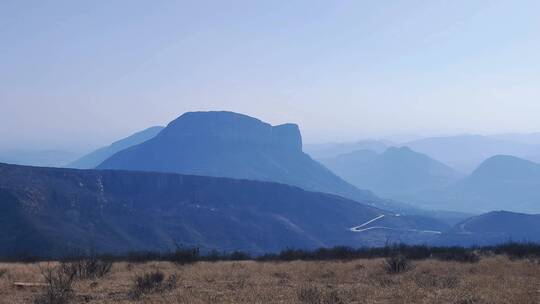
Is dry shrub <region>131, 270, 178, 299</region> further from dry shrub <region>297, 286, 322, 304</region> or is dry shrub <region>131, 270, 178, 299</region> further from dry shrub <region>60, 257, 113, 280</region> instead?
dry shrub <region>297, 286, 322, 304</region>

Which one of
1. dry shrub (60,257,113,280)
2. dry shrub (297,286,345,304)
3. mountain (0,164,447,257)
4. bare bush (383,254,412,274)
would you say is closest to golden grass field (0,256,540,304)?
dry shrub (297,286,345,304)

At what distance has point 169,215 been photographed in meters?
141

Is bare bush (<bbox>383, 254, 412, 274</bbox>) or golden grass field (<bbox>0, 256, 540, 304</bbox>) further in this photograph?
bare bush (<bbox>383, 254, 412, 274</bbox>)

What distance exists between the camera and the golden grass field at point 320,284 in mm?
16172

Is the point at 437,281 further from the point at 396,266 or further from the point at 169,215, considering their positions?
the point at 169,215

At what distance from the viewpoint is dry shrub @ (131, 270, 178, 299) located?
17453 millimetres

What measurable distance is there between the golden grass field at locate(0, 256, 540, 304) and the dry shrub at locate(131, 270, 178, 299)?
0.80 ft

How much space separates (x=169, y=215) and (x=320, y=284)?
12499 cm

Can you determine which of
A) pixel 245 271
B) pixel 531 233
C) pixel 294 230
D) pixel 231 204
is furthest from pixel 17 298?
pixel 531 233

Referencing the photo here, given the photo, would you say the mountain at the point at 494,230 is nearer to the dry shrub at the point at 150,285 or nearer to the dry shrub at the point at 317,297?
the dry shrub at the point at 150,285

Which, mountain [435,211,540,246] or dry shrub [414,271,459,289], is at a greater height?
dry shrub [414,271,459,289]

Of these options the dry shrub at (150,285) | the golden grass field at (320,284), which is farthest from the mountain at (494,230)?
the dry shrub at (150,285)

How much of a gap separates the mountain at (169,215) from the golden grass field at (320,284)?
64.2m

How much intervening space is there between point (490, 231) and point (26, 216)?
414ft
